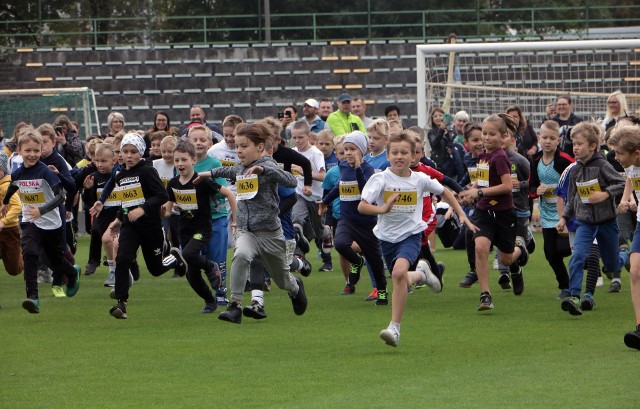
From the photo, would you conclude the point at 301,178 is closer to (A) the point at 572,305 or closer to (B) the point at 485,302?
(B) the point at 485,302

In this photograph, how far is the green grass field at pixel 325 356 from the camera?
A: 717cm

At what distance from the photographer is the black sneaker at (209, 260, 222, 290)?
1148 centimetres

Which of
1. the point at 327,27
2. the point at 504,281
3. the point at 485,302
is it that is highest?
the point at 327,27

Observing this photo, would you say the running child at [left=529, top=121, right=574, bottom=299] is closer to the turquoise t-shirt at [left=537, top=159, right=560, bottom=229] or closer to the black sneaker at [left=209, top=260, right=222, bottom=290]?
the turquoise t-shirt at [left=537, top=159, right=560, bottom=229]

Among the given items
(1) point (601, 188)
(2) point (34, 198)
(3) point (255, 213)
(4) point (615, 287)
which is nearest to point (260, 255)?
(3) point (255, 213)

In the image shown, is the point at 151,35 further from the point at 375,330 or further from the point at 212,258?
the point at 375,330

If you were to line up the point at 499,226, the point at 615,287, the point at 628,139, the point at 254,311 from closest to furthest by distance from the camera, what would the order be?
the point at 628,139
the point at 254,311
the point at 499,226
the point at 615,287

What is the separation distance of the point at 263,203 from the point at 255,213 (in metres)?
0.11

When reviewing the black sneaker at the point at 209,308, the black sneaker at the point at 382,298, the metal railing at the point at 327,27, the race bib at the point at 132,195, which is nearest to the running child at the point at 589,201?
the black sneaker at the point at 382,298

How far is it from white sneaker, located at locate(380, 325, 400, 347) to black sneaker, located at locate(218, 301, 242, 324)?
6.36 ft

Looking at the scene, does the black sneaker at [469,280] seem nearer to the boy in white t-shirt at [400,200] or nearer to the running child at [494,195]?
the running child at [494,195]

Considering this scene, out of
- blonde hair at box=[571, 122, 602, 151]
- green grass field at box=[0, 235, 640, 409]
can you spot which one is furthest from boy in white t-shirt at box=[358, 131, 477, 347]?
blonde hair at box=[571, 122, 602, 151]

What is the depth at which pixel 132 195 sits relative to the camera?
36.7 feet

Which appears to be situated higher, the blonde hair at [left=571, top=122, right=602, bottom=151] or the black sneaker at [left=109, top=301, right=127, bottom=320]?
the blonde hair at [left=571, top=122, right=602, bottom=151]
